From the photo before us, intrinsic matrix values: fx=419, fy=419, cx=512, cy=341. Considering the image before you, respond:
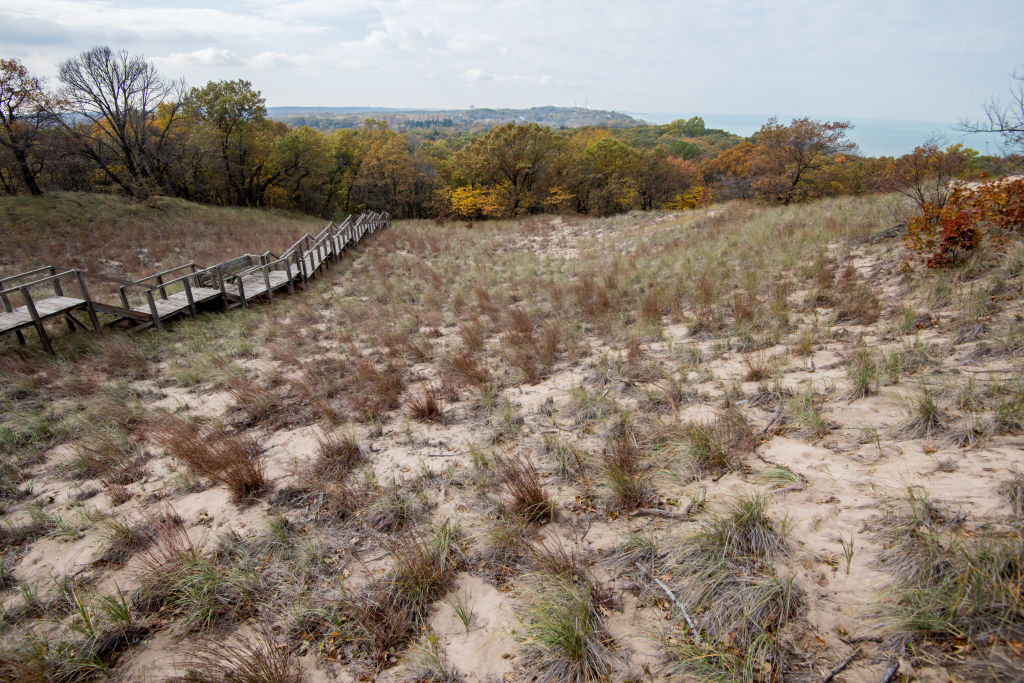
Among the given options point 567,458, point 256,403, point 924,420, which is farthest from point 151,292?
point 924,420

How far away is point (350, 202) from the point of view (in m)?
50.0

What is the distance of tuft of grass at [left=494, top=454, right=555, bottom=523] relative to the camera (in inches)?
129

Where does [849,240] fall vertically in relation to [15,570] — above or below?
above

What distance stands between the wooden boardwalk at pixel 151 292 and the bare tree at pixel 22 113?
1692 cm

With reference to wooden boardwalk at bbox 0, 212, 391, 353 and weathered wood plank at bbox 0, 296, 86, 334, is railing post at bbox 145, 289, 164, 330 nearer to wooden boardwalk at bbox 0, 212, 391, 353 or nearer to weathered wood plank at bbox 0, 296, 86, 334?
wooden boardwalk at bbox 0, 212, 391, 353

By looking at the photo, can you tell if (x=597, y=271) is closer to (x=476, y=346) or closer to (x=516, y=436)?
(x=476, y=346)

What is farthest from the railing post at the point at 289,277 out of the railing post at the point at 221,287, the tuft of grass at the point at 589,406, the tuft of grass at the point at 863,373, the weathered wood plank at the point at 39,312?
the tuft of grass at the point at 863,373

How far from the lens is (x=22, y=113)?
22000 mm

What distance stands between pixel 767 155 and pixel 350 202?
4270 cm

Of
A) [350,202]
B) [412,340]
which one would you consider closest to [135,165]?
[350,202]

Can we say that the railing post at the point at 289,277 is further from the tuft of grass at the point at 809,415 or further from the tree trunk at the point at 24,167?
the tree trunk at the point at 24,167

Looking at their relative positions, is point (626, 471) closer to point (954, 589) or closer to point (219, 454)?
point (954, 589)

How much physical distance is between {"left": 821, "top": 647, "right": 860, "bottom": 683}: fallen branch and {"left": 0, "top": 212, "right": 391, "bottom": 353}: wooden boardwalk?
10957 millimetres

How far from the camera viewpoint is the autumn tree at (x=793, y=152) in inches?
958
